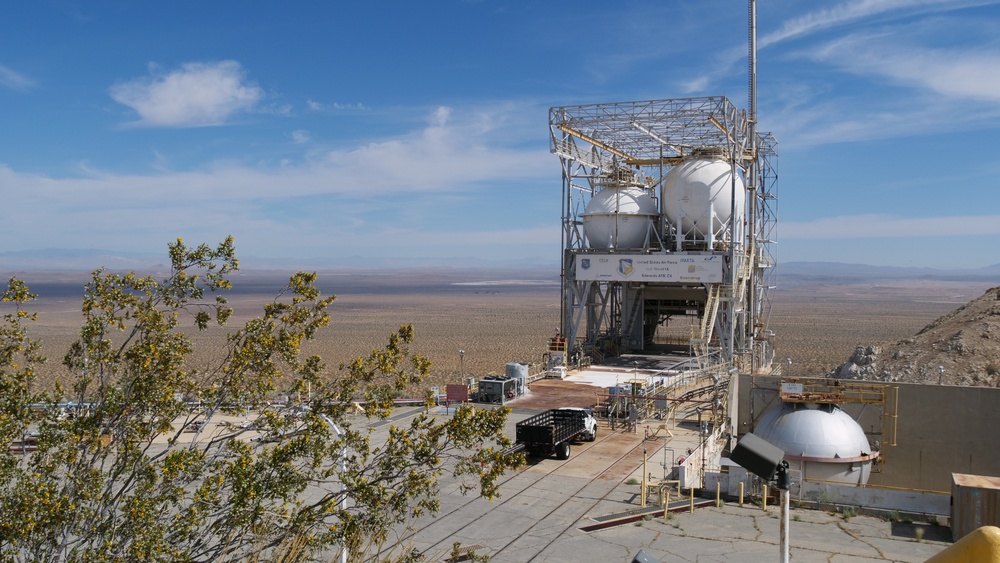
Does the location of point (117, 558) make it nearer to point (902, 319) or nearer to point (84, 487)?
point (84, 487)

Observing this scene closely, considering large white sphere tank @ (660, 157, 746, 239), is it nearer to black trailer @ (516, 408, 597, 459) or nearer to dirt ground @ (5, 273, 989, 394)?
dirt ground @ (5, 273, 989, 394)

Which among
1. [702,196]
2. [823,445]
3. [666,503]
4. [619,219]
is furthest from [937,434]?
[619,219]

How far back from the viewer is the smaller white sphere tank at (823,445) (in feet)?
65.4

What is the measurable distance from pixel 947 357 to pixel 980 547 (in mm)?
32617

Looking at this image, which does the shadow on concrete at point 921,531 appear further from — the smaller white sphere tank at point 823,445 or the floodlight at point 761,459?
the floodlight at point 761,459

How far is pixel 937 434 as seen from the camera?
24.1 m

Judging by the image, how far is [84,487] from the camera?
22.7 ft

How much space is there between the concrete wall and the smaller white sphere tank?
3876 mm

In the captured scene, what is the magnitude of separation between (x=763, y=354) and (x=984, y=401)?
1767cm

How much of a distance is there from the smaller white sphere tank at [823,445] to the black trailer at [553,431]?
518 cm

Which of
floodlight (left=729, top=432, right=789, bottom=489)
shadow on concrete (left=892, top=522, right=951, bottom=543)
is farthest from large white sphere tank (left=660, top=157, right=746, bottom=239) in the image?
floodlight (left=729, top=432, right=789, bottom=489)

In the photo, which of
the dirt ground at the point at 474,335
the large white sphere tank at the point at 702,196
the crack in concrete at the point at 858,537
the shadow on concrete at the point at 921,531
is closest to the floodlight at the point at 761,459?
the crack in concrete at the point at 858,537

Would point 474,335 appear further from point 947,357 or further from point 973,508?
point 973,508

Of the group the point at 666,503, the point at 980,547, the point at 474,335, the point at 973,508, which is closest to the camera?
the point at 980,547
